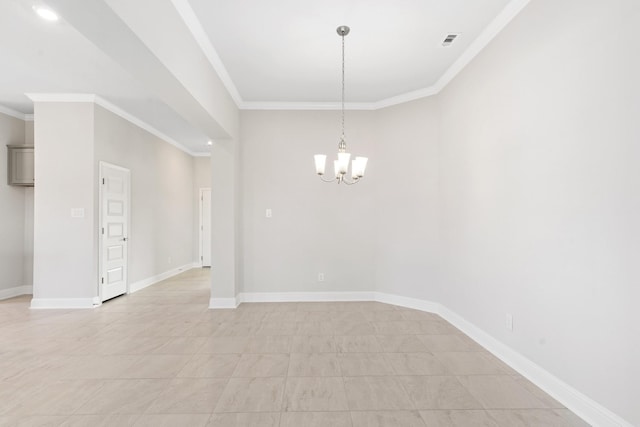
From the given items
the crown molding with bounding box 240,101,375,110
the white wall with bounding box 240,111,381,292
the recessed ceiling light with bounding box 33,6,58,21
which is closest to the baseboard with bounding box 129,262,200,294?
the white wall with bounding box 240,111,381,292

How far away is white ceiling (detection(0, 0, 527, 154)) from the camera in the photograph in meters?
2.68

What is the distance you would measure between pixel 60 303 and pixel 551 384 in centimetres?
565

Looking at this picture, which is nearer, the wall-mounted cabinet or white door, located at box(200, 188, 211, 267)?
the wall-mounted cabinet

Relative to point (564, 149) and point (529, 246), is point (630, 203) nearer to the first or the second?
point (564, 149)

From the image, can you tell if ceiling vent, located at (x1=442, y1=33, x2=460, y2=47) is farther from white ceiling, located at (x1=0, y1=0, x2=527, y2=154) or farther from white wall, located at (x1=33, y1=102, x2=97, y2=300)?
white wall, located at (x1=33, y1=102, x2=97, y2=300)

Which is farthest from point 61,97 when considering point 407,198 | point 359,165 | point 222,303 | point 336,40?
point 407,198

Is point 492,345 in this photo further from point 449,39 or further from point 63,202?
point 63,202

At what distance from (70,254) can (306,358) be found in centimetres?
379

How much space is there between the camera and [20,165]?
517 cm

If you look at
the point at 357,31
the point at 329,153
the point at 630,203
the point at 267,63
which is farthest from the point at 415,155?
the point at 630,203

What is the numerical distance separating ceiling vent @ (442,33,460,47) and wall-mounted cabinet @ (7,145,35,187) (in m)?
6.01

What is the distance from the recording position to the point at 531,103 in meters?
2.53

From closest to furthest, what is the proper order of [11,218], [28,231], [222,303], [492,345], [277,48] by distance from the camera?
1. [492,345]
2. [277,48]
3. [222,303]
4. [11,218]
5. [28,231]

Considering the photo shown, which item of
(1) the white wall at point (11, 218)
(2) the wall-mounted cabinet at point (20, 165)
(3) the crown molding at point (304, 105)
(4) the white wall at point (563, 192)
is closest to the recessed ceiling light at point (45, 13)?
(3) the crown molding at point (304, 105)
